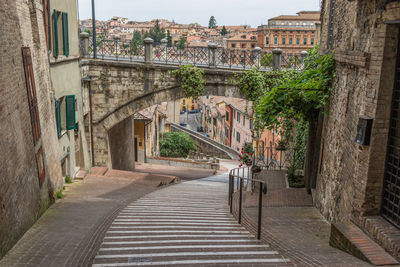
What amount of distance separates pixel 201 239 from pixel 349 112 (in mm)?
3334

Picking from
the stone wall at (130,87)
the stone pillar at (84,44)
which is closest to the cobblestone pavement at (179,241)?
the stone wall at (130,87)

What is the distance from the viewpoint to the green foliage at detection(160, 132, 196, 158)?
35688mm

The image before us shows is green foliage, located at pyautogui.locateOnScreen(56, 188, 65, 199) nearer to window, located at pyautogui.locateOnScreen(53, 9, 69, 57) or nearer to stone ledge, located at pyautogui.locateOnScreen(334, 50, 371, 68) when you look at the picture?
window, located at pyautogui.locateOnScreen(53, 9, 69, 57)

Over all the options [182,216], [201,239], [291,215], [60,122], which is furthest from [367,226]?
[60,122]

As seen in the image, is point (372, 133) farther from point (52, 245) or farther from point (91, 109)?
point (91, 109)

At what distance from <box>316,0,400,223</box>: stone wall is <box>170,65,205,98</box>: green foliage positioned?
25.2 ft

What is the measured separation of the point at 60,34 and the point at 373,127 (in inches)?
409

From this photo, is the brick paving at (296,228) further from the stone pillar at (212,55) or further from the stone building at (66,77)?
the stone building at (66,77)

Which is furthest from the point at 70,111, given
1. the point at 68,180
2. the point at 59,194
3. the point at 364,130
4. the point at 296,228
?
the point at 364,130

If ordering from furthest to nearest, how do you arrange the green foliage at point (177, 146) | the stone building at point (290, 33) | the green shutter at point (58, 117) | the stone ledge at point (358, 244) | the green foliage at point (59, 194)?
the stone building at point (290, 33) → the green foliage at point (177, 146) → the green shutter at point (58, 117) → the green foliage at point (59, 194) → the stone ledge at point (358, 244)

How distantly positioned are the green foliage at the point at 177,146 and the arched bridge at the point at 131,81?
60.3 feet

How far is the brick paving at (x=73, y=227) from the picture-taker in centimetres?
582

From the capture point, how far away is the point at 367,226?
5.82 meters

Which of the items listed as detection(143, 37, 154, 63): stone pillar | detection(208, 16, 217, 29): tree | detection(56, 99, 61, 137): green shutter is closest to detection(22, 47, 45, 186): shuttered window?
detection(56, 99, 61, 137): green shutter
